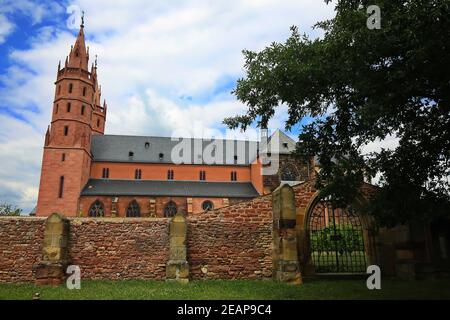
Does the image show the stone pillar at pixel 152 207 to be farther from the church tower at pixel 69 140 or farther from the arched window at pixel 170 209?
the church tower at pixel 69 140

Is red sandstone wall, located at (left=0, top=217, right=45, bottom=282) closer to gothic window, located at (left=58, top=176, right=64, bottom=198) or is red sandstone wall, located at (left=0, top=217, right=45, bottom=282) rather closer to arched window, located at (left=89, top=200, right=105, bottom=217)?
arched window, located at (left=89, top=200, right=105, bottom=217)

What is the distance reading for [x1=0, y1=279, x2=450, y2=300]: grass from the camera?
892 cm

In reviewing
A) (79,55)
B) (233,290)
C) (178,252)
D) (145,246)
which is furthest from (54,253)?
(79,55)

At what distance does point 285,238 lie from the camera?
11938 mm

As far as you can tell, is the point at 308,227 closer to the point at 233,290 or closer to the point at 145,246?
the point at 233,290

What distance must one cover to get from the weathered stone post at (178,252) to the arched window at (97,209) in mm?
A: 26345

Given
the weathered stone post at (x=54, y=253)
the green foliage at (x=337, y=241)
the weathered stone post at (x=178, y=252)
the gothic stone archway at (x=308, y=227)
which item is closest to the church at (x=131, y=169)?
the green foliage at (x=337, y=241)

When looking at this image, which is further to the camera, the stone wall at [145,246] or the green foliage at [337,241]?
the green foliage at [337,241]

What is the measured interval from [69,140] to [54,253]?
29226 mm

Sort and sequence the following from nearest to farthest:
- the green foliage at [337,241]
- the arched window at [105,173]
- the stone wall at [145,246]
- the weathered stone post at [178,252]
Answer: the weathered stone post at [178,252] → the stone wall at [145,246] → the green foliage at [337,241] → the arched window at [105,173]

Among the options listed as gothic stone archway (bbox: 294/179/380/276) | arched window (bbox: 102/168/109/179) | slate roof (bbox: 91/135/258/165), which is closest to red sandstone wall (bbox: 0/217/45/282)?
gothic stone archway (bbox: 294/179/380/276)

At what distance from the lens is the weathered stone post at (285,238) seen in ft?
38.2

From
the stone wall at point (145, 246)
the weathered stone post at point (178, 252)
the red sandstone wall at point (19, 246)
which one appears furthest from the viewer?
the stone wall at point (145, 246)
